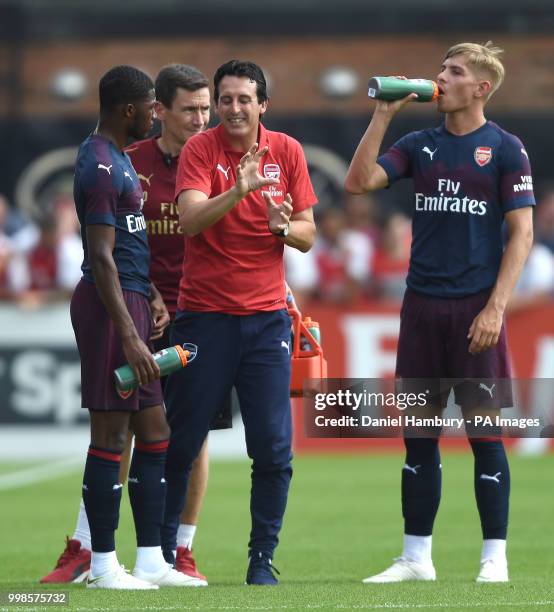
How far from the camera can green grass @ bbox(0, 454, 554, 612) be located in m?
6.80

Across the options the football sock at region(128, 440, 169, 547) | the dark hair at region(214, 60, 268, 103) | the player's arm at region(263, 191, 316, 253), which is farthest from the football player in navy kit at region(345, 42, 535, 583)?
the football sock at region(128, 440, 169, 547)

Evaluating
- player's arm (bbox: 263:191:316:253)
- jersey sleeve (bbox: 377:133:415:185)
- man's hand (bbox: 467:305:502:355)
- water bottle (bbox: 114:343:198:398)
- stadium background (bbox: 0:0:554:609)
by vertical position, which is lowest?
water bottle (bbox: 114:343:198:398)

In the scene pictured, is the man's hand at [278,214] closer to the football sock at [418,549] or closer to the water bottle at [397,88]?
the water bottle at [397,88]

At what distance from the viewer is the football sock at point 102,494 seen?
7195 mm

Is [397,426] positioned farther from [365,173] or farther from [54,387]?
[54,387]

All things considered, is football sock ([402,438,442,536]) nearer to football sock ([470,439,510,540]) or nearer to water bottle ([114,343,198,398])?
football sock ([470,439,510,540])

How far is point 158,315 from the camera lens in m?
7.73

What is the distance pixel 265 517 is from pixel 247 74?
2.07 meters

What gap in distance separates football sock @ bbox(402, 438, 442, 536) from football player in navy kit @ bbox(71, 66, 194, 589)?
3.90 feet

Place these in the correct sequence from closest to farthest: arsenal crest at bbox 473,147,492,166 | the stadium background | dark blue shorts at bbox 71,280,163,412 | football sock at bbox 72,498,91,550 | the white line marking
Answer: dark blue shorts at bbox 71,280,163,412, arsenal crest at bbox 473,147,492,166, football sock at bbox 72,498,91,550, the white line marking, the stadium background

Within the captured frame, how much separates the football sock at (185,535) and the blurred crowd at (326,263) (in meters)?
7.03

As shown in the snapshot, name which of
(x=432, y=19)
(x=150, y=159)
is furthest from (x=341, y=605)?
(x=432, y=19)

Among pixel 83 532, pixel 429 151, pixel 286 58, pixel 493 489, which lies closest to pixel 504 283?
pixel 429 151

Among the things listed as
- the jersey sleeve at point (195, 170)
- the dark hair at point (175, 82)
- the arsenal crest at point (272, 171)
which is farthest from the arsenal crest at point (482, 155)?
the dark hair at point (175, 82)
